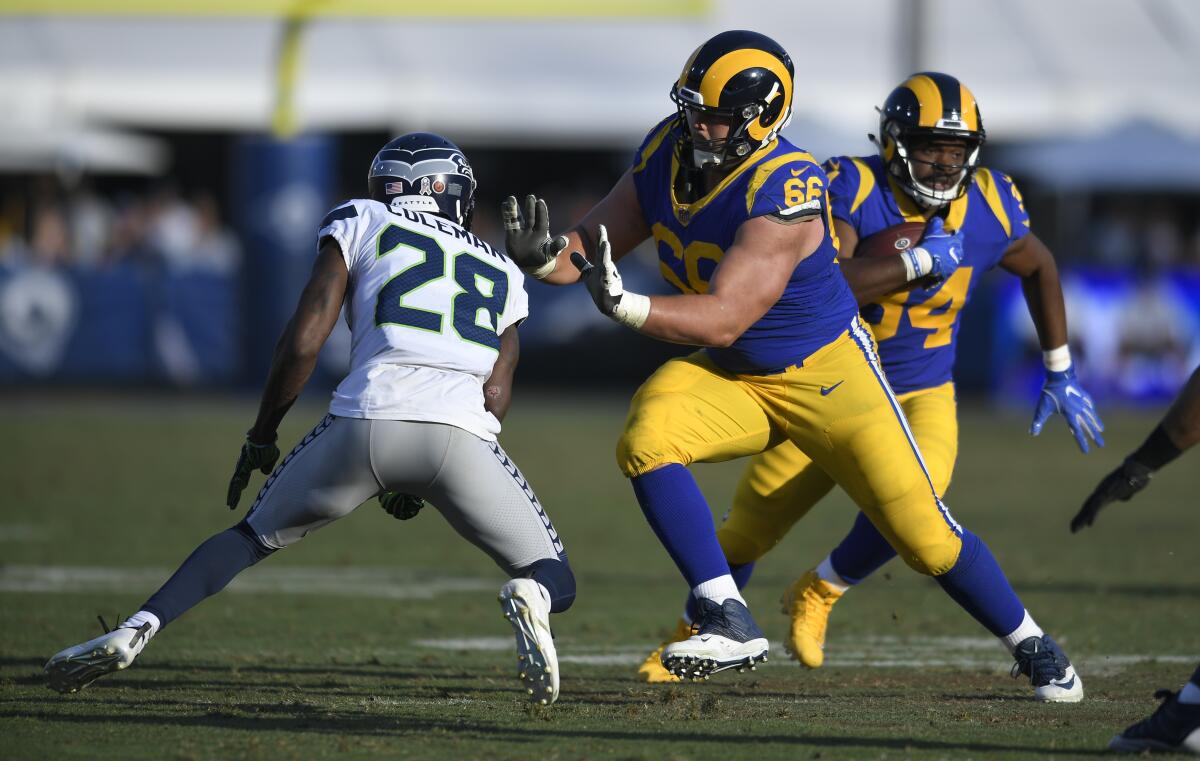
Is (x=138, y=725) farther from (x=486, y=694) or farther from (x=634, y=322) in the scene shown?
(x=634, y=322)

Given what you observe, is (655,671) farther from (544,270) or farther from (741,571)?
(544,270)

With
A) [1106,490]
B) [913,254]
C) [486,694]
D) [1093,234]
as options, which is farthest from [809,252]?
[1093,234]

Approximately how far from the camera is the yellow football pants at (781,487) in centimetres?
574

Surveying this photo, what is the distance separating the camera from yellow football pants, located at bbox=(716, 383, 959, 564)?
5738mm

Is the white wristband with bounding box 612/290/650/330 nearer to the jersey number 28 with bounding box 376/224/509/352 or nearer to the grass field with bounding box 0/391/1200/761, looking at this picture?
the jersey number 28 with bounding box 376/224/509/352

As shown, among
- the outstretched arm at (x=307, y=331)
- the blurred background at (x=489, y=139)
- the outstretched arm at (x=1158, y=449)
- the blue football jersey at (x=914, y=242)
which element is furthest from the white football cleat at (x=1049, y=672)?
the blurred background at (x=489, y=139)

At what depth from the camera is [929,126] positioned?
570cm

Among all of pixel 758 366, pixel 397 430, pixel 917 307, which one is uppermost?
pixel 917 307

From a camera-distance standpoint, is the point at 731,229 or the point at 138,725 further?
the point at 731,229

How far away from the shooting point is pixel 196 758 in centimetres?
410

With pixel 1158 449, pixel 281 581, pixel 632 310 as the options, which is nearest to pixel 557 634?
pixel 281 581

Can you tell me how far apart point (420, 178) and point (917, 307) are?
194 centimetres

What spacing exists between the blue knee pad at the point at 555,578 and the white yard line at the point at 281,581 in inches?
109

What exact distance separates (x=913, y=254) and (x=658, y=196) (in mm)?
911
